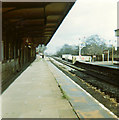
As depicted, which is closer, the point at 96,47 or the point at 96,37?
the point at 96,47

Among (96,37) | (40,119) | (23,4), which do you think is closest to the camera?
(40,119)

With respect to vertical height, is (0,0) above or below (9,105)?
above

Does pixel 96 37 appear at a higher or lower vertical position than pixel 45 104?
higher

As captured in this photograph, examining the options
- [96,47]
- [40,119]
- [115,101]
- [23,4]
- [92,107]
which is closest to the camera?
[40,119]

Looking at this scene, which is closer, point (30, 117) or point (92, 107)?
point (30, 117)

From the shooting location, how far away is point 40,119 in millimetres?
3822

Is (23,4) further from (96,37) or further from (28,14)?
(96,37)

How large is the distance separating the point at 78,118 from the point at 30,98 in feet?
7.46

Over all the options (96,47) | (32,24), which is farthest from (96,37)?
(32,24)

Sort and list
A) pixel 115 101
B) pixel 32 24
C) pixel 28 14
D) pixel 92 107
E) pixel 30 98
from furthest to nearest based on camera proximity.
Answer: pixel 32 24 → pixel 28 14 → pixel 115 101 → pixel 30 98 → pixel 92 107

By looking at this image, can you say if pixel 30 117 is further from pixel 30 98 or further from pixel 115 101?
pixel 115 101

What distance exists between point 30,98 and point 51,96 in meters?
0.77

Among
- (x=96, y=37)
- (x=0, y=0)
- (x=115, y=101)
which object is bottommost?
(x=115, y=101)

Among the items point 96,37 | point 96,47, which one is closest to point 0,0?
point 96,47
